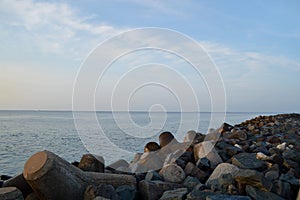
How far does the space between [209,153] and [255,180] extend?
6.69 feet

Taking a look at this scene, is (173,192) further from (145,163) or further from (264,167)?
(145,163)

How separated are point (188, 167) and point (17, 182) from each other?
2.70 m

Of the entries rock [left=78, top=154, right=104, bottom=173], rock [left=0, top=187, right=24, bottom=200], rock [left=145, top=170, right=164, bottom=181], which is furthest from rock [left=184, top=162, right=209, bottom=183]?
rock [left=0, top=187, right=24, bottom=200]

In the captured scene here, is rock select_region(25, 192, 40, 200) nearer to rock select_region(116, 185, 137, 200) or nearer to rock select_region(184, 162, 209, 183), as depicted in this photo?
rock select_region(116, 185, 137, 200)

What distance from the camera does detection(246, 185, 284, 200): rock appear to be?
13.9 ft

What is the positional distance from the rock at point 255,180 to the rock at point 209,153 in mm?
1548

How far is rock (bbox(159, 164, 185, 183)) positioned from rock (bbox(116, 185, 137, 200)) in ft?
2.49

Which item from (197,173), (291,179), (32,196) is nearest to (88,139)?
(197,173)

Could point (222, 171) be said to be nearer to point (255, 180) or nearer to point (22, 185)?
point (255, 180)

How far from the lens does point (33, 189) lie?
439 centimetres

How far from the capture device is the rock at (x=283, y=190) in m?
4.44

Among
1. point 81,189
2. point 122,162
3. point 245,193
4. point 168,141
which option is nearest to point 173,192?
point 245,193

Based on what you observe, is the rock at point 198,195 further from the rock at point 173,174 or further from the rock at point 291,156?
the rock at point 291,156

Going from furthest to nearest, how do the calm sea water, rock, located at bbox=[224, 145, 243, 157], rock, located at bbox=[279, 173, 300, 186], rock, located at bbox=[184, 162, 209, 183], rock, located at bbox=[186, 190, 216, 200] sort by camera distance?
the calm sea water < rock, located at bbox=[224, 145, 243, 157] < rock, located at bbox=[184, 162, 209, 183] < rock, located at bbox=[279, 173, 300, 186] < rock, located at bbox=[186, 190, 216, 200]
